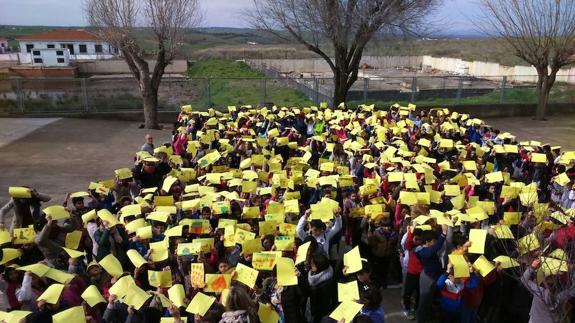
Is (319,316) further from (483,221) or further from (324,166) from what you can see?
(324,166)

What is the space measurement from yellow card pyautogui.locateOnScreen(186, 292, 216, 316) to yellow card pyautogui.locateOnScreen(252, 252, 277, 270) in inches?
35.5

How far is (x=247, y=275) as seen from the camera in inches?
188

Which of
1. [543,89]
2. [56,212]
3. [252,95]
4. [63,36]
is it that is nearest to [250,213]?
[56,212]

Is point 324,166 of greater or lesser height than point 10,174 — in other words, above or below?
above

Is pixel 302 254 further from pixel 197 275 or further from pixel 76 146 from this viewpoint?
pixel 76 146

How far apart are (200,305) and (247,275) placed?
2.17 feet

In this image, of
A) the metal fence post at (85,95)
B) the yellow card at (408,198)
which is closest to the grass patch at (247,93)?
the metal fence post at (85,95)

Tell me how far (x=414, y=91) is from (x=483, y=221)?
15996 mm

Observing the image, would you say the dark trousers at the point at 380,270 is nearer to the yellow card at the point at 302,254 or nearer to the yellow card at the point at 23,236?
the yellow card at the point at 302,254

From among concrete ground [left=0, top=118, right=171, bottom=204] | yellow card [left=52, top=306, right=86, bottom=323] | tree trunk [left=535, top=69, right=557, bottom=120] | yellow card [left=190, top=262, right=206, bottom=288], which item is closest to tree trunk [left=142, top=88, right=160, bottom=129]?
concrete ground [left=0, top=118, right=171, bottom=204]

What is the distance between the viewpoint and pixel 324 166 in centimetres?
862

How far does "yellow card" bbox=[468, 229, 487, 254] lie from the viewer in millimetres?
5309

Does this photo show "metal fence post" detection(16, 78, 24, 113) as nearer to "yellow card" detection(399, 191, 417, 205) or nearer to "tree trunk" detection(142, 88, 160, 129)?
"tree trunk" detection(142, 88, 160, 129)

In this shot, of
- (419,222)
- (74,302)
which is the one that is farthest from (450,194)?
(74,302)
